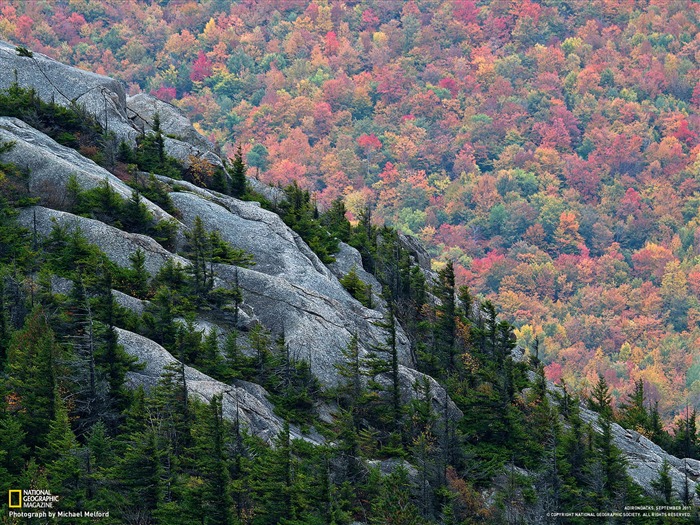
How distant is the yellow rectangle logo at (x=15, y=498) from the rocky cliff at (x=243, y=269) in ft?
25.6

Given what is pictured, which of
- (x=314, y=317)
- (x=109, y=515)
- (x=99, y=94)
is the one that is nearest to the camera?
(x=109, y=515)

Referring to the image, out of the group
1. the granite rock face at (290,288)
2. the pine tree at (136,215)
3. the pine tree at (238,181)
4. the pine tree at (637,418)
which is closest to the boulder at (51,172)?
the pine tree at (136,215)

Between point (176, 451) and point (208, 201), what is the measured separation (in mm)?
18470

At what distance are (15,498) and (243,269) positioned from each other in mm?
18003

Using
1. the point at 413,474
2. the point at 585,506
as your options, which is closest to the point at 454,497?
the point at 413,474

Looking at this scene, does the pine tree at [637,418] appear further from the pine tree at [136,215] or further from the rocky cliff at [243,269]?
the pine tree at [136,215]

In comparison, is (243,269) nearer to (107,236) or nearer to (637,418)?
(107,236)

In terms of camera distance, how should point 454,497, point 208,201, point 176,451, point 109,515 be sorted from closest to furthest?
point 109,515 → point 176,451 → point 454,497 → point 208,201

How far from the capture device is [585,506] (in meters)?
49.6

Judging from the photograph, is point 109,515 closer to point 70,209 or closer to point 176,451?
point 176,451

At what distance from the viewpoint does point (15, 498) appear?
39.6m

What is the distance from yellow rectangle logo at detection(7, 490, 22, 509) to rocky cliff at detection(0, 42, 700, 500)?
25.6 feet

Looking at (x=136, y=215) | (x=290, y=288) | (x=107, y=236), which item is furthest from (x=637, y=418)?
(x=107, y=236)

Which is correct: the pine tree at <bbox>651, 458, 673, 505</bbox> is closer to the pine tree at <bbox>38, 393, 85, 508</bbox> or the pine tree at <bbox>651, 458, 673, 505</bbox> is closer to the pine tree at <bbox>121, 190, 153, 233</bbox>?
the pine tree at <bbox>38, 393, 85, 508</bbox>
